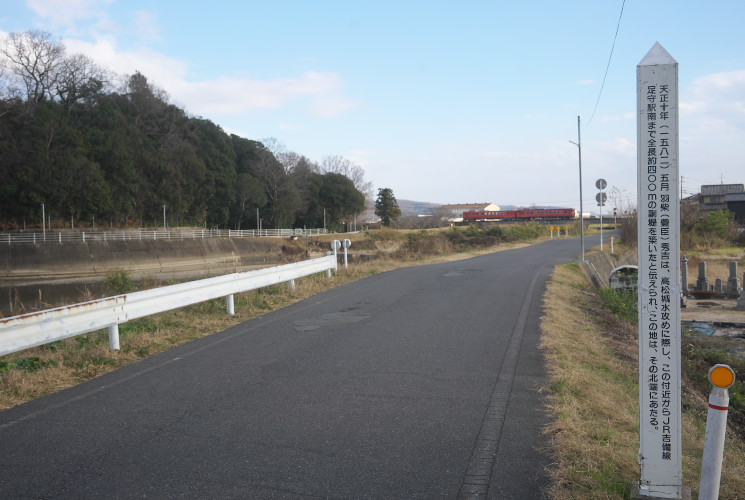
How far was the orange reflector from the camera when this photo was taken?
283 centimetres

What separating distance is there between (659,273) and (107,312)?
691cm

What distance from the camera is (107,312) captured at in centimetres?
757

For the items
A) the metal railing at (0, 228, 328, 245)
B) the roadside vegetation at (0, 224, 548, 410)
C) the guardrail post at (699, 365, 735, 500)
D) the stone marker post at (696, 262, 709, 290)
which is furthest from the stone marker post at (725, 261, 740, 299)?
the metal railing at (0, 228, 328, 245)

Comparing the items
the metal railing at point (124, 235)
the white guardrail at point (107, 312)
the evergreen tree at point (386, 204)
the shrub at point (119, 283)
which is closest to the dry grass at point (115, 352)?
the white guardrail at point (107, 312)

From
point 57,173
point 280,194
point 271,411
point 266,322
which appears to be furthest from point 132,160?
point 271,411

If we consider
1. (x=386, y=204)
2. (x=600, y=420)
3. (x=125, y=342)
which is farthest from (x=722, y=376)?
(x=386, y=204)

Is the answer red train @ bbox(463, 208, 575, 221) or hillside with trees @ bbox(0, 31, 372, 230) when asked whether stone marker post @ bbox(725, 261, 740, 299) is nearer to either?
hillside with trees @ bbox(0, 31, 372, 230)

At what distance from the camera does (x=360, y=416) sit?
489 cm

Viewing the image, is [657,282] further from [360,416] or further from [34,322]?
[34,322]

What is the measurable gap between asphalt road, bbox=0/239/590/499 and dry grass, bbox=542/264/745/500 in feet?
0.65

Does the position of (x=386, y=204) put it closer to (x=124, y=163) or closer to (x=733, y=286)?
(x=124, y=163)

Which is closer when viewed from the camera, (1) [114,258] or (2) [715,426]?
(2) [715,426]

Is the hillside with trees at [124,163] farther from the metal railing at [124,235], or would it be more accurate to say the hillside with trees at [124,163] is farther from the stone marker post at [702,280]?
the stone marker post at [702,280]

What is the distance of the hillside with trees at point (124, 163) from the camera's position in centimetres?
4581
